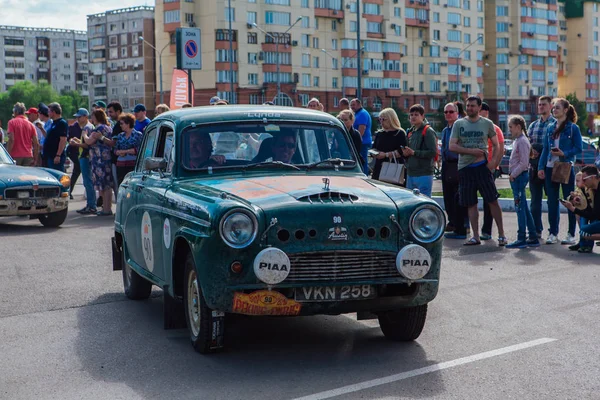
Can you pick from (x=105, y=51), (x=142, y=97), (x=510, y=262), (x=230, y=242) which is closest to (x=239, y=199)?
(x=230, y=242)

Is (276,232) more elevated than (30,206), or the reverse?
(276,232)

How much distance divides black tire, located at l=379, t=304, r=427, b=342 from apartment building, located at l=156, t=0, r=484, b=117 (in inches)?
3227

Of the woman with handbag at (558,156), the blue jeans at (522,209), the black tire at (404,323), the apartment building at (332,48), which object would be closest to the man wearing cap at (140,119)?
the blue jeans at (522,209)

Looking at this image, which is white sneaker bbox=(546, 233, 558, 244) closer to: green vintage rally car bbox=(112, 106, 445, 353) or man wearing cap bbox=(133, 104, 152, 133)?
green vintage rally car bbox=(112, 106, 445, 353)

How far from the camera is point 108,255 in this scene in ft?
41.3

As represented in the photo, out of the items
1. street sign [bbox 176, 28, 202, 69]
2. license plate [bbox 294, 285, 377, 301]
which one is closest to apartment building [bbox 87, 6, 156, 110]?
street sign [bbox 176, 28, 202, 69]

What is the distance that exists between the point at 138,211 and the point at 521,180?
655cm

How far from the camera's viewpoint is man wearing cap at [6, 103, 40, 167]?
19453mm

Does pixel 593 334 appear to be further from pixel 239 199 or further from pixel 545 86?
pixel 545 86

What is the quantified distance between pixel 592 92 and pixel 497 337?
143 m

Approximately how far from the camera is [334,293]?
6.54m

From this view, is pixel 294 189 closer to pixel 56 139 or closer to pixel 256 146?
pixel 256 146

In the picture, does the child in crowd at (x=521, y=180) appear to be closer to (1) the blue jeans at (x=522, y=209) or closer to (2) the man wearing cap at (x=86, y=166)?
(1) the blue jeans at (x=522, y=209)

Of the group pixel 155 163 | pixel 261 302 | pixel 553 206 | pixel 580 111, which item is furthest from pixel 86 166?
pixel 580 111
